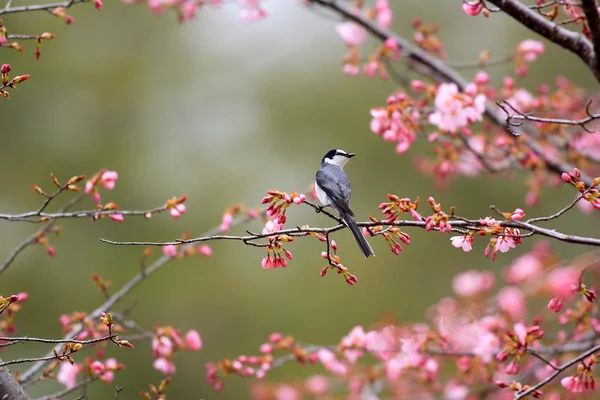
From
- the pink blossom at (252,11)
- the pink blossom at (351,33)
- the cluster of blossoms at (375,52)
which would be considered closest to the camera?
the cluster of blossoms at (375,52)

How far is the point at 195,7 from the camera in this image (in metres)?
4.90

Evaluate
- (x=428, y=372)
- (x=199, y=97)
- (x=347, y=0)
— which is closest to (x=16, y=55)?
(x=199, y=97)

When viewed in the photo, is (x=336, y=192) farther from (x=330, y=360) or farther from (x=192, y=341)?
(x=330, y=360)

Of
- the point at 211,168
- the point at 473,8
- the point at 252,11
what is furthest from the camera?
the point at 211,168

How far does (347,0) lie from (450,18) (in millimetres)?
7112

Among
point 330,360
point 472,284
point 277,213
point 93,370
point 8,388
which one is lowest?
point 472,284

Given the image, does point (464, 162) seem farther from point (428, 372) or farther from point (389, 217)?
point (389, 217)

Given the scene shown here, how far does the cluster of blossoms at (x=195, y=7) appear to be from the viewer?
4875 mm

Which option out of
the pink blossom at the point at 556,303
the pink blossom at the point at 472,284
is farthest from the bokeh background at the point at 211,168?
the pink blossom at the point at 556,303

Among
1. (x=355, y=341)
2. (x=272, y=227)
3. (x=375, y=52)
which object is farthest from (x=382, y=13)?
(x=272, y=227)

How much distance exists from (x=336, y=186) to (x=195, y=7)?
207 cm

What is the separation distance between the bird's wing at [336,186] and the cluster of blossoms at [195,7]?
1.68 meters

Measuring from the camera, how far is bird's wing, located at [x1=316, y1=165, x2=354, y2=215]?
345cm

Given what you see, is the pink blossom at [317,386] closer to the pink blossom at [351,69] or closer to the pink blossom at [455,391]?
the pink blossom at [455,391]
